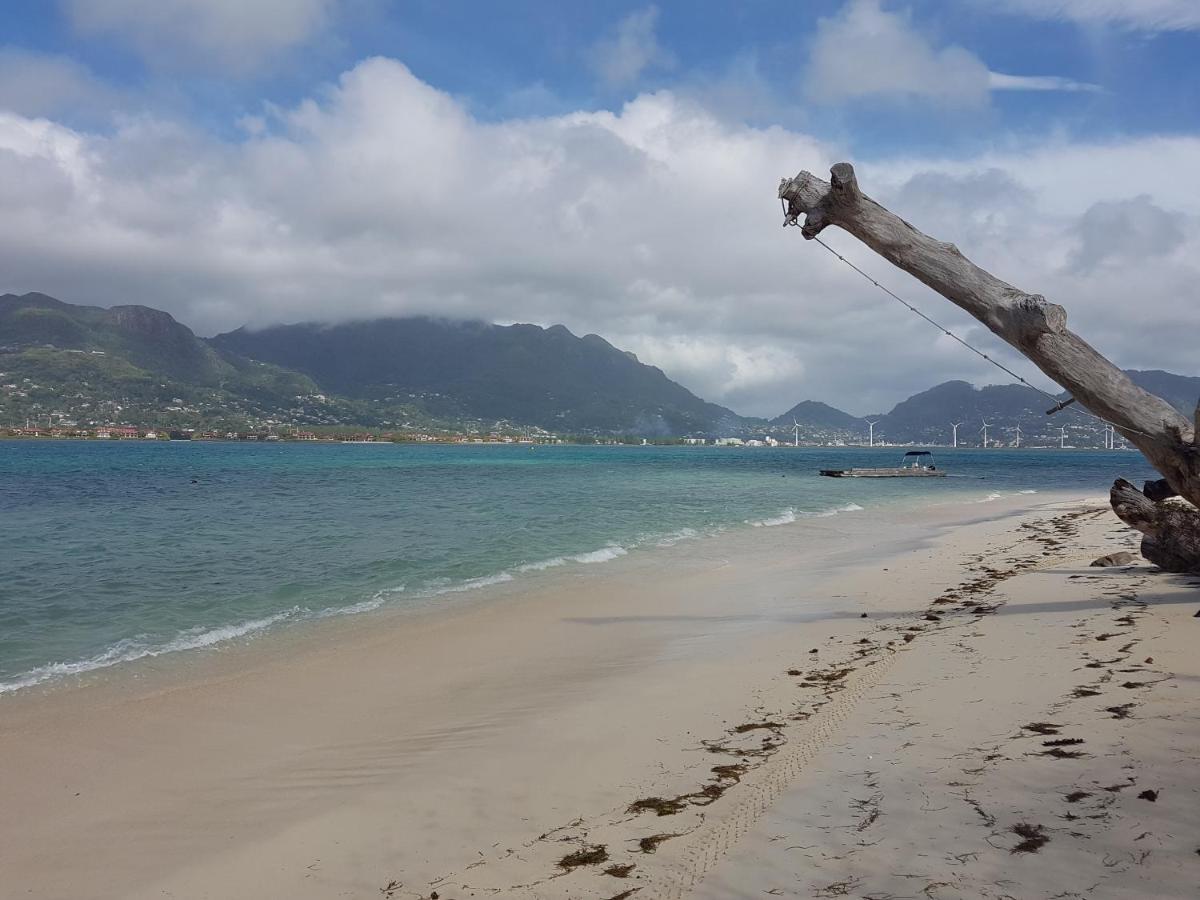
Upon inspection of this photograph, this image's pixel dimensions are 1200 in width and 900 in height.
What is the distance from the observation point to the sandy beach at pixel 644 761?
13.5 ft

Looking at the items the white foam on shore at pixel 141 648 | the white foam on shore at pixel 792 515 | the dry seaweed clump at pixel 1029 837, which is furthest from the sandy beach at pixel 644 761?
the white foam on shore at pixel 792 515

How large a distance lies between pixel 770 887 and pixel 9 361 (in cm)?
21486

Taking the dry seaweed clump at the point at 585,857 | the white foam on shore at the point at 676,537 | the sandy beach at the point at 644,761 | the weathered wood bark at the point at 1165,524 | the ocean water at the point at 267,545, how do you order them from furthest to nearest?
the white foam on shore at the point at 676,537, the ocean water at the point at 267,545, the weathered wood bark at the point at 1165,524, the dry seaweed clump at the point at 585,857, the sandy beach at the point at 644,761

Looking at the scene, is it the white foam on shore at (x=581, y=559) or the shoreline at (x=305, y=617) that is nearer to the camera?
the shoreline at (x=305, y=617)

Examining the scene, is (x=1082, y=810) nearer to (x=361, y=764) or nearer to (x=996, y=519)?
(x=361, y=764)

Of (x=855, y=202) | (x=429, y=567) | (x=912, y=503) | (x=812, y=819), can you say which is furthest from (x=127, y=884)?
(x=912, y=503)

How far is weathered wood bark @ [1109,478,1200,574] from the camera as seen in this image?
11422mm

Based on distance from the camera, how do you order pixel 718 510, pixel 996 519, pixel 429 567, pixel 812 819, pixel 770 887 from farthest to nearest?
1. pixel 718 510
2. pixel 996 519
3. pixel 429 567
4. pixel 812 819
5. pixel 770 887

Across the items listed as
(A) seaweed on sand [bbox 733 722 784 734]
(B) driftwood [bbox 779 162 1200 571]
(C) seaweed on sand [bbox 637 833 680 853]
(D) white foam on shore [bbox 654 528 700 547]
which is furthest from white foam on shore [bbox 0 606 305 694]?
(D) white foam on shore [bbox 654 528 700 547]

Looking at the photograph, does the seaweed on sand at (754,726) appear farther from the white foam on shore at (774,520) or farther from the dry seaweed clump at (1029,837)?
the white foam on shore at (774,520)

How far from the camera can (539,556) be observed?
2064 centimetres

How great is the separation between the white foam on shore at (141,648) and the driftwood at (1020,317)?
33.9ft

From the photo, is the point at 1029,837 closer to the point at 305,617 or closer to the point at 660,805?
the point at 660,805

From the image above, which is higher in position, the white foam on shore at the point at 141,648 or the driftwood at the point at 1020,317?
the driftwood at the point at 1020,317
